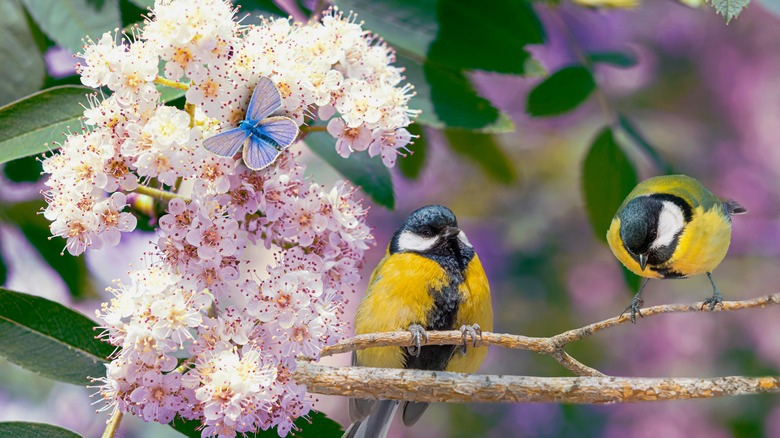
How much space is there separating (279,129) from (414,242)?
451 mm

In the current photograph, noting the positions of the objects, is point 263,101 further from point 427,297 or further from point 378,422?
point 378,422

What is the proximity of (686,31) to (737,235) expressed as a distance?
851 mm

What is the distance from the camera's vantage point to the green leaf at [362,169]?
119cm

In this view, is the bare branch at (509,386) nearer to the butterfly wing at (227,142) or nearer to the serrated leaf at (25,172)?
the butterfly wing at (227,142)

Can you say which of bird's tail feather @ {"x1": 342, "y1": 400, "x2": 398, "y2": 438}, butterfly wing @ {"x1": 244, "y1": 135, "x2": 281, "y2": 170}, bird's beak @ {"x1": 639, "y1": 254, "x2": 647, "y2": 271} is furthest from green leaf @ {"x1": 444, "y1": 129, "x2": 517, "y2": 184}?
butterfly wing @ {"x1": 244, "y1": 135, "x2": 281, "y2": 170}

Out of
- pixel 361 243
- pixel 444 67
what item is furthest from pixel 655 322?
pixel 361 243

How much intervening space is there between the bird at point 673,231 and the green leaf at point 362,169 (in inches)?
12.8

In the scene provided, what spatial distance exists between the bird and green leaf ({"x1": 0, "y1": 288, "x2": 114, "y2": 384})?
24.1 inches

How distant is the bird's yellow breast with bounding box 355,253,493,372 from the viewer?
4.02ft

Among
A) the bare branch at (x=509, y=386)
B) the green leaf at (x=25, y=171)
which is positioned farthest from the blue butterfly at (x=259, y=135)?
the green leaf at (x=25, y=171)

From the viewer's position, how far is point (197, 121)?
979mm

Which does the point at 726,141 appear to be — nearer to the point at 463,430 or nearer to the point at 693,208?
the point at 463,430

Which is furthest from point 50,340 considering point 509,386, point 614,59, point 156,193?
point 614,59

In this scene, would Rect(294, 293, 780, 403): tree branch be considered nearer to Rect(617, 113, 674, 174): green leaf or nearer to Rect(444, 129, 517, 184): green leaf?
Rect(617, 113, 674, 174): green leaf
